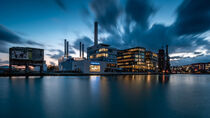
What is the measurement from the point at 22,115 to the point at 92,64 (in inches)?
3816

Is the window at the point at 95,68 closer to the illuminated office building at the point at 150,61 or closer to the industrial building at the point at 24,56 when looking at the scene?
the industrial building at the point at 24,56

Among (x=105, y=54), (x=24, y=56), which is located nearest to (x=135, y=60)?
(x=105, y=54)

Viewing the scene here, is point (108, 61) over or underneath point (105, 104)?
over

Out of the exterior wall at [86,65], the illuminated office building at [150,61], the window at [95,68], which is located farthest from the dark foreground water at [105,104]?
the illuminated office building at [150,61]

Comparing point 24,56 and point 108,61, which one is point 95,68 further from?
point 24,56

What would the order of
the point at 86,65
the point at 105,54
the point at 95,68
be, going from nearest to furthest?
the point at 86,65, the point at 95,68, the point at 105,54

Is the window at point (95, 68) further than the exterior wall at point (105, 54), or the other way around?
the exterior wall at point (105, 54)

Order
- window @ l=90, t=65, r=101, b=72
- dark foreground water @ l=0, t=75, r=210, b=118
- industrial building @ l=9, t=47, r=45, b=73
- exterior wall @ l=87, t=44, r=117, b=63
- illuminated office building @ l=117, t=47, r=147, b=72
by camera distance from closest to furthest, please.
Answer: dark foreground water @ l=0, t=75, r=210, b=118 < industrial building @ l=9, t=47, r=45, b=73 < window @ l=90, t=65, r=101, b=72 < exterior wall @ l=87, t=44, r=117, b=63 < illuminated office building @ l=117, t=47, r=147, b=72

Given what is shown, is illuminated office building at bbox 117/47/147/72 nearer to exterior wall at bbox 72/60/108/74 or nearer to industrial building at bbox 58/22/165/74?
industrial building at bbox 58/22/165/74

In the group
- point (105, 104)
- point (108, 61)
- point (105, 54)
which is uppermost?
point (105, 54)

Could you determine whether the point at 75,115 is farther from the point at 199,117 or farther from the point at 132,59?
the point at 132,59

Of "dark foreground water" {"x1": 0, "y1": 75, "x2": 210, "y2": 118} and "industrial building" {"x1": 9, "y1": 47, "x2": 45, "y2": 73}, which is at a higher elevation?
"industrial building" {"x1": 9, "y1": 47, "x2": 45, "y2": 73}

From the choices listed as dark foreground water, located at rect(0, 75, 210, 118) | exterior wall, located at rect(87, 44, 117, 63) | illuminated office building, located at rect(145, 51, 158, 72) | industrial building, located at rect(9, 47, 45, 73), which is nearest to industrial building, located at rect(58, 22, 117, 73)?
exterior wall, located at rect(87, 44, 117, 63)

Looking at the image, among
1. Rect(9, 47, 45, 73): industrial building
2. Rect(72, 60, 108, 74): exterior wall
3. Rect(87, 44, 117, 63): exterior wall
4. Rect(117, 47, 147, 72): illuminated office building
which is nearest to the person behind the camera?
Rect(9, 47, 45, 73): industrial building
